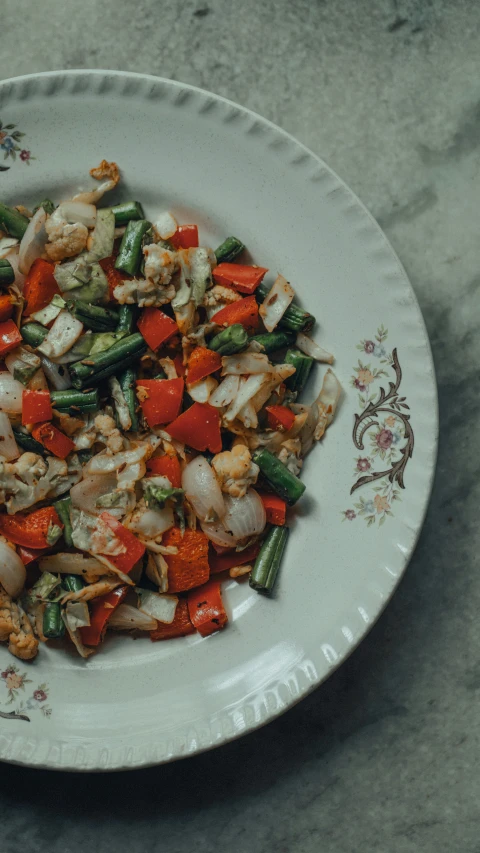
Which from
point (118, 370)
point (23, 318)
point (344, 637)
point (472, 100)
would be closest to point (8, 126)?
point (23, 318)

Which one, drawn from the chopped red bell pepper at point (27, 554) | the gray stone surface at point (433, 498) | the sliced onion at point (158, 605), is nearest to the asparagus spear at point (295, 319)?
the gray stone surface at point (433, 498)

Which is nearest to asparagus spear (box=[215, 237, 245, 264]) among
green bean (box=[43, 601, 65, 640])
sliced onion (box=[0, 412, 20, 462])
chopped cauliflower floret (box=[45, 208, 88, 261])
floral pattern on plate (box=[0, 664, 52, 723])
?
chopped cauliflower floret (box=[45, 208, 88, 261])

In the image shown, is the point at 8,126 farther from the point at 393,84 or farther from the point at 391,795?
the point at 391,795

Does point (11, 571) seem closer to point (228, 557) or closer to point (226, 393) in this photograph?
point (228, 557)

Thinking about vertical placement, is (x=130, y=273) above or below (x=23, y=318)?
above

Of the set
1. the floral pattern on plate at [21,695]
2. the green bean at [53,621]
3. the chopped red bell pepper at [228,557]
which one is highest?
the chopped red bell pepper at [228,557]

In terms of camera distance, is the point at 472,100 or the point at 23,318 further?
the point at 472,100

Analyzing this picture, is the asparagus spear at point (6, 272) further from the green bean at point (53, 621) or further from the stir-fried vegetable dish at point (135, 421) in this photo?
the green bean at point (53, 621)

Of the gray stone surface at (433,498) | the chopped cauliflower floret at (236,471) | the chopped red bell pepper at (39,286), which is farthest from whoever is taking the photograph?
the gray stone surface at (433,498)
